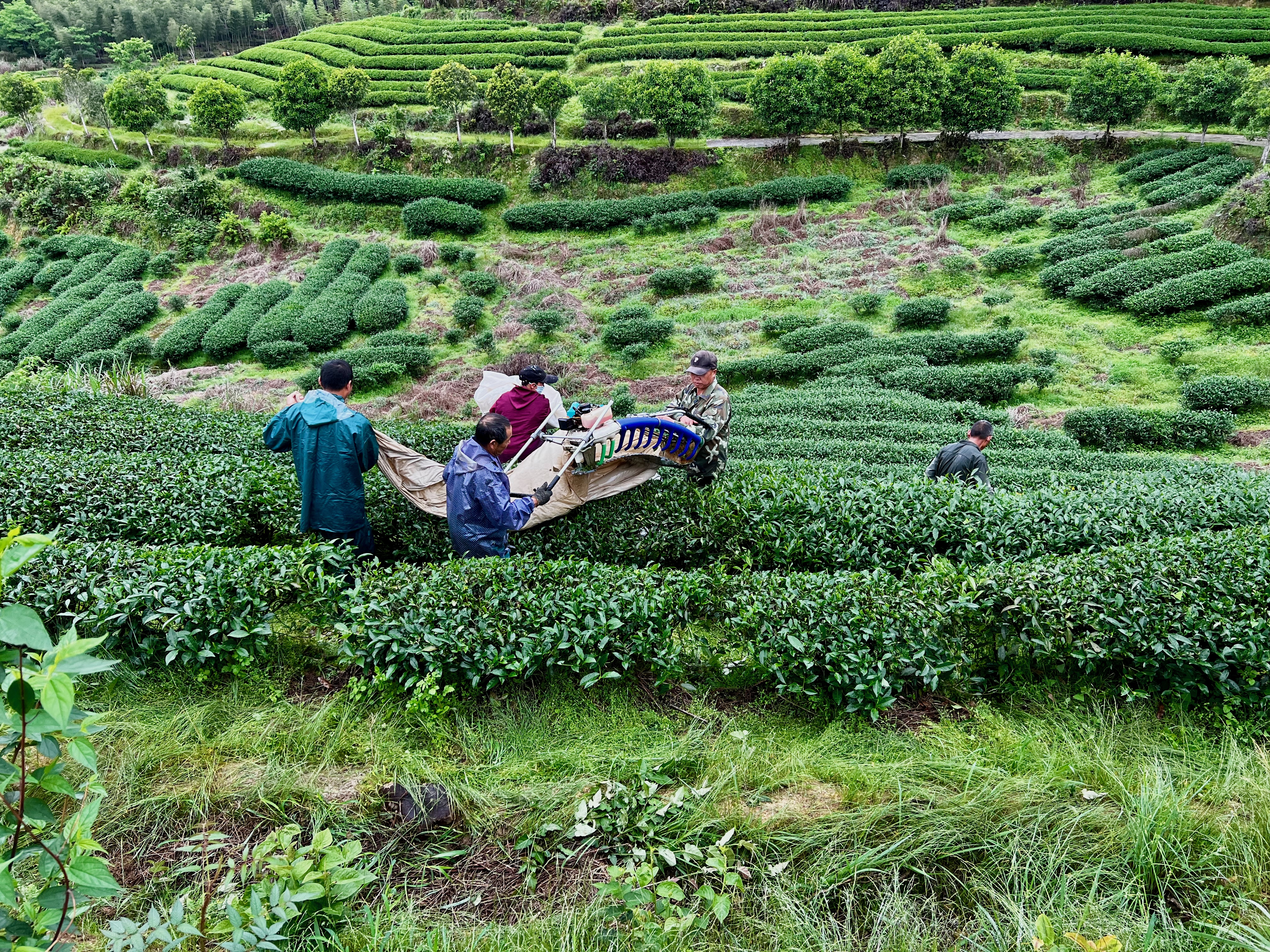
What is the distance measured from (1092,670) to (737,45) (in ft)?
116

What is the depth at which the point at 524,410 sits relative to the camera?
243 inches

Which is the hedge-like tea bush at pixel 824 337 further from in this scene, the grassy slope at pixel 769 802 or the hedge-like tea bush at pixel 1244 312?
the grassy slope at pixel 769 802

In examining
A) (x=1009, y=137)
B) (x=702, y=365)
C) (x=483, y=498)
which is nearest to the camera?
(x=483, y=498)

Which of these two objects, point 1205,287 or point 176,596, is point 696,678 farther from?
point 1205,287

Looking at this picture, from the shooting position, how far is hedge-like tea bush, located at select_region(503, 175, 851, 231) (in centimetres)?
2348

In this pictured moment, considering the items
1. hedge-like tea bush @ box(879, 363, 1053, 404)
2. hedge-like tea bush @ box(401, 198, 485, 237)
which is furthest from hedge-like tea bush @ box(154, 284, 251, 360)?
hedge-like tea bush @ box(879, 363, 1053, 404)

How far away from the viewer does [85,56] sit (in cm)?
4947

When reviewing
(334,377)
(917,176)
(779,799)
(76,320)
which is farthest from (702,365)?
(917,176)

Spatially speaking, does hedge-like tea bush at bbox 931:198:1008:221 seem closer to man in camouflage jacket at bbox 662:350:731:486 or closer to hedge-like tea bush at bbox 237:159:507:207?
hedge-like tea bush at bbox 237:159:507:207

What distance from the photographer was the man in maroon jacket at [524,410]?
6152 millimetres

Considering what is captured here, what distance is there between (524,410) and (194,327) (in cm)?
1751

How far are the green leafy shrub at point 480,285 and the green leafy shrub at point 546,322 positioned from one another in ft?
8.76

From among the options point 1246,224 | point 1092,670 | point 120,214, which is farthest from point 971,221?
point 120,214

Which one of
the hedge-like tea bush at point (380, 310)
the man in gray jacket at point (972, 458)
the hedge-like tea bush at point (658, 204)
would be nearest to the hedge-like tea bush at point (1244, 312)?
the man in gray jacket at point (972, 458)
